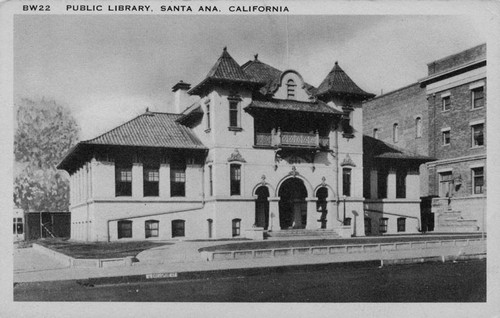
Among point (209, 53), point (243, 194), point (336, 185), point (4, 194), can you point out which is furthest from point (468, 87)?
point (4, 194)

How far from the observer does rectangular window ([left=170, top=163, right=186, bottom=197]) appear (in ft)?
82.2

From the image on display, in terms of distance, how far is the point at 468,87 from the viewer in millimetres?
29812

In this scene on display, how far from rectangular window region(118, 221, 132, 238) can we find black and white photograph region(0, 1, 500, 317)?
0.08 metres

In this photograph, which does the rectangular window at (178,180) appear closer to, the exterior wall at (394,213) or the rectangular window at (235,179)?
the rectangular window at (235,179)

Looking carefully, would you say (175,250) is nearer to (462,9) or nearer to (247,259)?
(247,259)

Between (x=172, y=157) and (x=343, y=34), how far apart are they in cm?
1197

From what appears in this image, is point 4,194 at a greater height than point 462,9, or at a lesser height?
lesser

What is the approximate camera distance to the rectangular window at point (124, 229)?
23.6 meters

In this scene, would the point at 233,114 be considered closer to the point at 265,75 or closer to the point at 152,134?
the point at 265,75

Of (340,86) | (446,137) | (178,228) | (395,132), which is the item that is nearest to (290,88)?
(340,86)

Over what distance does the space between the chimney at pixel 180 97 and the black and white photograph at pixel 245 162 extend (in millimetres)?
119

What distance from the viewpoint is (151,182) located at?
24594 millimetres

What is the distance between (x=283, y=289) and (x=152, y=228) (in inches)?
497

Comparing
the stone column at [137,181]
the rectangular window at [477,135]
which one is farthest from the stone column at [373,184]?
the stone column at [137,181]
